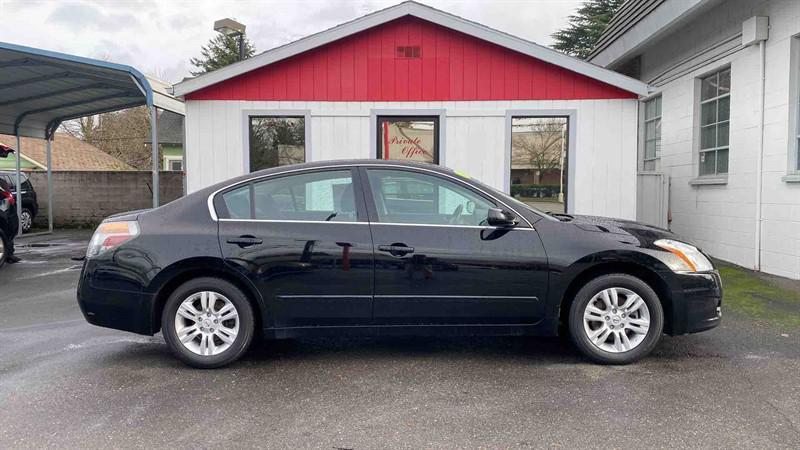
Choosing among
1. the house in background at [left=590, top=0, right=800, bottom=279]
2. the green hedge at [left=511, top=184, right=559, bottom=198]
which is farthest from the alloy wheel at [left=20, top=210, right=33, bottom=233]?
the house in background at [left=590, top=0, right=800, bottom=279]

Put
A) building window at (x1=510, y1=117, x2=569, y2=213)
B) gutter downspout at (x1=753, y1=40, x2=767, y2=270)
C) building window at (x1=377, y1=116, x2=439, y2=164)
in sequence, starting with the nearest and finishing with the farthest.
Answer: gutter downspout at (x1=753, y1=40, x2=767, y2=270), building window at (x1=510, y1=117, x2=569, y2=213), building window at (x1=377, y1=116, x2=439, y2=164)

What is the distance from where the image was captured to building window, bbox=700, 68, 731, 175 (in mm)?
8852

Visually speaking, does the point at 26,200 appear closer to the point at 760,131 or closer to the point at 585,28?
the point at 760,131

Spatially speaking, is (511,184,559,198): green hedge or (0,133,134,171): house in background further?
(0,133,134,171): house in background

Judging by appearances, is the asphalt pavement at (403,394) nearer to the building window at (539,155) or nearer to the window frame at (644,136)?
the building window at (539,155)

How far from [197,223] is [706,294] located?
3.73 metres

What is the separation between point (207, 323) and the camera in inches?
165

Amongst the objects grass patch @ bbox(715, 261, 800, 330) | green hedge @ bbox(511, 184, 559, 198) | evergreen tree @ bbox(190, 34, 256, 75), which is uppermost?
evergreen tree @ bbox(190, 34, 256, 75)

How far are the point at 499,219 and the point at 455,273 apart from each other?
0.50 metres

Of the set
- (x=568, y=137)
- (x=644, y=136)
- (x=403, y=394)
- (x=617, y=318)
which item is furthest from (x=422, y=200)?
(x=644, y=136)

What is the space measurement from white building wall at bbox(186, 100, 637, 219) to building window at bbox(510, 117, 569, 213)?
16 centimetres

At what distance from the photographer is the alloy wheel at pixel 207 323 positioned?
4180mm

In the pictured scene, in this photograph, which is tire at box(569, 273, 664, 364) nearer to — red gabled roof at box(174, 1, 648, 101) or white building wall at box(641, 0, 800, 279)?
white building wall at box(641, 0, 800, 279)

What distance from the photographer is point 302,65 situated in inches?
343
